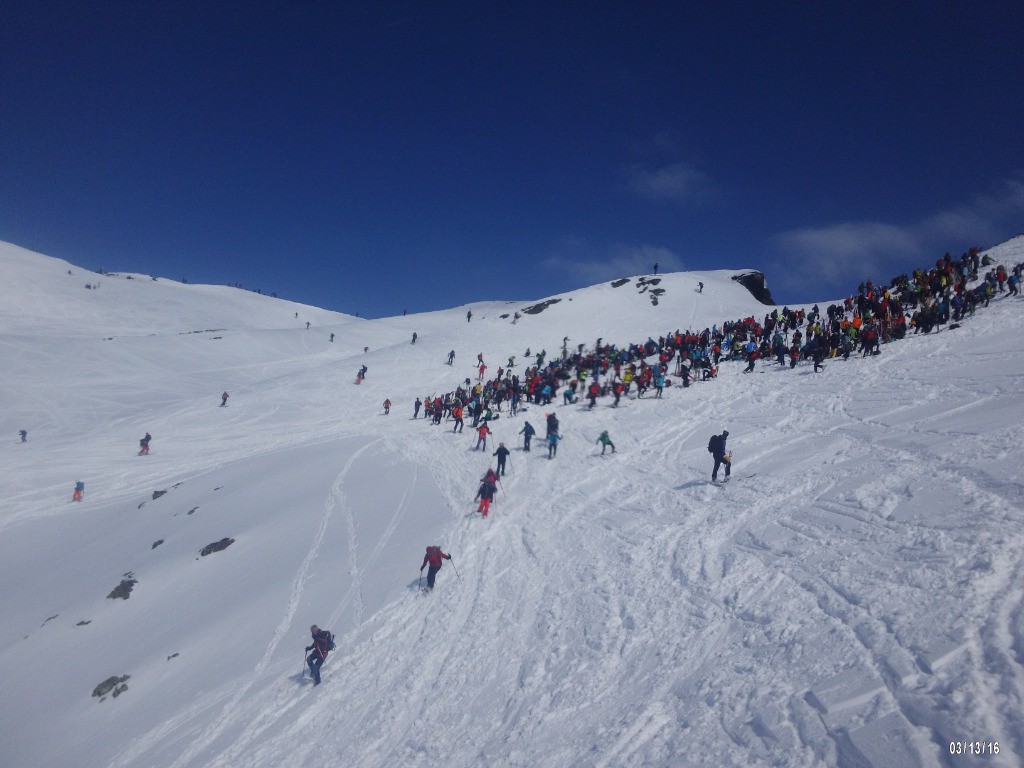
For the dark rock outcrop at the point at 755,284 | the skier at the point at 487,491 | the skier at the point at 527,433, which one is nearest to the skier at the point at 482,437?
the skier at the point at 527,433

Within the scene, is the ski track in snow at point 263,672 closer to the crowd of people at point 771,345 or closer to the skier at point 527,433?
the skier at point 527,433

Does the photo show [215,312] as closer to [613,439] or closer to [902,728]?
[613,439]

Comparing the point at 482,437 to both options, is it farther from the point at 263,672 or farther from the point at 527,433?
the point at 263,672

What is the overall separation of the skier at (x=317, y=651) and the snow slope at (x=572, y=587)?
0.33 m

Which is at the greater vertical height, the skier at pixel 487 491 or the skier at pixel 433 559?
the skier at pixel 487 491

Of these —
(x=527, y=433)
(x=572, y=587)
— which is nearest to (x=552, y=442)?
(x=527, y=433)

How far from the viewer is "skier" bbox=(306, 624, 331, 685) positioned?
8398 mm

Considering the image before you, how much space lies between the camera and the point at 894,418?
1273cm

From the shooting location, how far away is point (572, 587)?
906 cm

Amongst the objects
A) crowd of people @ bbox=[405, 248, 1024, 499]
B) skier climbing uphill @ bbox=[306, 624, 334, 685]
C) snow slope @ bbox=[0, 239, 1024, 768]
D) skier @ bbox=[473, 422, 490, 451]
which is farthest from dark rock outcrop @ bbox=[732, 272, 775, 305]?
skier climbing uphill @ bbox=[306, 624, 334, 685]

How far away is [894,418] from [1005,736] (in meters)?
10.6
